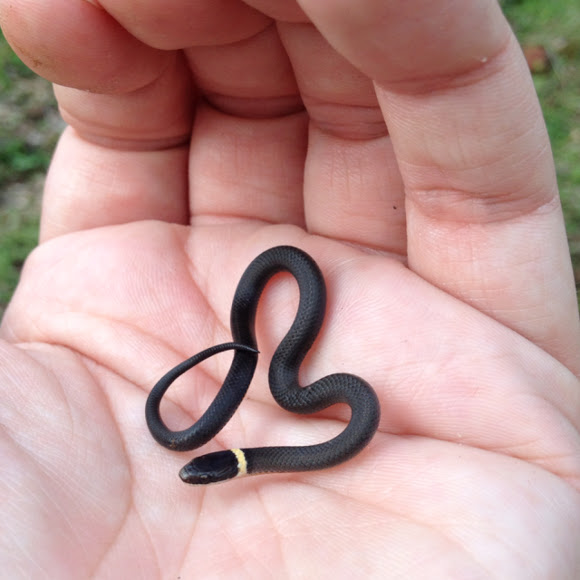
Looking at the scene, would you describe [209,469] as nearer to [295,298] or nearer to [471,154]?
[295,298]

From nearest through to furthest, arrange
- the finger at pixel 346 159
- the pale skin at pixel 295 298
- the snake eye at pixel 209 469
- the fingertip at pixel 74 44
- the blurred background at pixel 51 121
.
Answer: the pale skin at pixel 295 298 < the snake eye at pixel 209 469 < the fingertip at pixel 74 44 < the finger at pixel 346 159 < the blurred background at pixel 51 121

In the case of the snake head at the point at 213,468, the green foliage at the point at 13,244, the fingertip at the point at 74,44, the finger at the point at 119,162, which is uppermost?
the fingertip at the point at 74,44

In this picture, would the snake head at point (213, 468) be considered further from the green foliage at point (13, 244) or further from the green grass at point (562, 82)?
the green grass at point (562, 82)

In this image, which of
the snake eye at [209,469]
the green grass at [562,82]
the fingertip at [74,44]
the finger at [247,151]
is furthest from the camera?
the green grass at [562,82]

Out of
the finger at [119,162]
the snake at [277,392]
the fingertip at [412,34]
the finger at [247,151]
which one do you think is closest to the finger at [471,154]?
the fingertip at [412,34]

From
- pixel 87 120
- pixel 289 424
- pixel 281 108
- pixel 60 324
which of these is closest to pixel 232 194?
pixel 281 108

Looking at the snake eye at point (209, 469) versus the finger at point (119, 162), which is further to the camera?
the finger at point (119, 162)

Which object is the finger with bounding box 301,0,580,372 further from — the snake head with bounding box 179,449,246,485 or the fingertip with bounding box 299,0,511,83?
the snake head with bounding box 179,449,246,485
